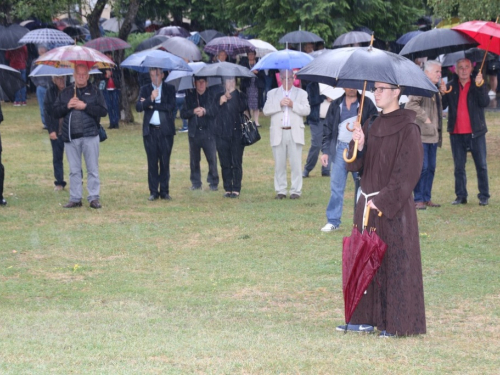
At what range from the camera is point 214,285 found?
357 inches

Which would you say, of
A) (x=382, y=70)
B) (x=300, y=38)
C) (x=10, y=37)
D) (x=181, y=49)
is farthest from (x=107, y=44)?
(x=382, y=70)

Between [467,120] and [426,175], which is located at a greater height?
[467,120]

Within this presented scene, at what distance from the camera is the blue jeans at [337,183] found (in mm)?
11266

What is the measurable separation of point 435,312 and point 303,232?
397cm

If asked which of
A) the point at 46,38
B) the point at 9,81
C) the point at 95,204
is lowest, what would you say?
the point at 95,204

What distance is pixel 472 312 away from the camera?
25.9 ft

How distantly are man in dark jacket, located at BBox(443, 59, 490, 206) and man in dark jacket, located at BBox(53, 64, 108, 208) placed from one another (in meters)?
5.01

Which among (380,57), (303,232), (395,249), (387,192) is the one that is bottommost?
(303,232)

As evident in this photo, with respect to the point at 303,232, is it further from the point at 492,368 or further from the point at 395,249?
the point at 492,368

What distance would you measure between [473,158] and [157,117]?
466 centimetres

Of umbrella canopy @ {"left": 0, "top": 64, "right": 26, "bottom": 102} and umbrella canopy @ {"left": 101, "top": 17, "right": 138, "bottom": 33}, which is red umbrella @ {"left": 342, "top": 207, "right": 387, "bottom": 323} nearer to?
umbrella canopy @ {"left": 0, "top": 64, "right": 26, "bottom": 102}

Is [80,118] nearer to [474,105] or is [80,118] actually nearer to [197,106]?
[197,106]

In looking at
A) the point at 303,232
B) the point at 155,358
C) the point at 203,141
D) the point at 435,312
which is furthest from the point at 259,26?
the point at 155,358

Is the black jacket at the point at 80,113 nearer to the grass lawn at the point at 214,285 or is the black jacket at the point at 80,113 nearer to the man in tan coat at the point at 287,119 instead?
the grass lawn at the point at 214,285
